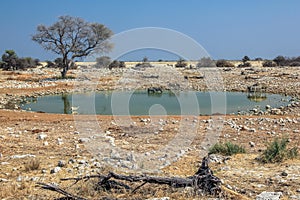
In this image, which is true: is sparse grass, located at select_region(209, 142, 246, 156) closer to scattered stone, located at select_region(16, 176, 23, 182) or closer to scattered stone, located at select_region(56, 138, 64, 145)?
scattered stone, located at select_region(56, 138, 64, 145)

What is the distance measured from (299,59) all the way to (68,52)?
37.4 meters

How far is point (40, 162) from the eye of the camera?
6031 mm

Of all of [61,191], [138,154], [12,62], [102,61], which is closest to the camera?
[61,191]

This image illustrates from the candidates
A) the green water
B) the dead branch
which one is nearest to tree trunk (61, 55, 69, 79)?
the green water

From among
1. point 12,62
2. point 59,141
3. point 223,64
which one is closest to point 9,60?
A: point 12,62

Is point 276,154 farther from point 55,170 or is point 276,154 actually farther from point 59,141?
point 59,141

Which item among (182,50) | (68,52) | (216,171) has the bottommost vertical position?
(216,171)

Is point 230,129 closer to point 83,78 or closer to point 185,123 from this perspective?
point 185,123

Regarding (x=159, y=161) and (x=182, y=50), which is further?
(x=182, y=50)

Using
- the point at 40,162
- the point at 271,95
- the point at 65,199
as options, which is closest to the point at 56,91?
the point at 271,95

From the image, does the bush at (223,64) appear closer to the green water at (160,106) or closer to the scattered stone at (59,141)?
the green water at (160,106)

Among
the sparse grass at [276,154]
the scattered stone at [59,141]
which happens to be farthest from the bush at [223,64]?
the sparse grass at [276,154]

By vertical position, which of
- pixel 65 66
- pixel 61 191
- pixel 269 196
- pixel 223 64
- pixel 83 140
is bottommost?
pixel 269 196

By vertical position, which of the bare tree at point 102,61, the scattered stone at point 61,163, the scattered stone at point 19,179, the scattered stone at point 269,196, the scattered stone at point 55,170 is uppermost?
the bare tree at point 102,61
